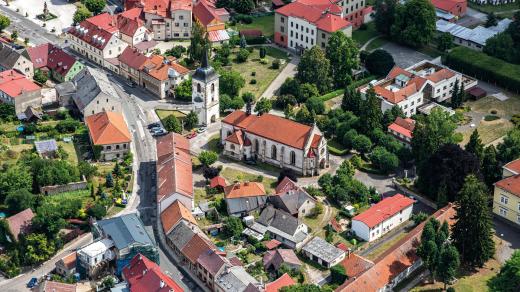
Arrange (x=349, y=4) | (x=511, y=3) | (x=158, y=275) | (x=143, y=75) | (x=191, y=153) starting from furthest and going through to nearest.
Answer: (x=511, y=3)
(x=349, y=4)
(x=143, y=75)
(x=191, y=153)
(x=158, y=275)

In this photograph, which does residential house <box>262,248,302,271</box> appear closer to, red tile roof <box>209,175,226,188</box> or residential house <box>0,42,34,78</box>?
red tile roof <box>209,175,226,188</box>

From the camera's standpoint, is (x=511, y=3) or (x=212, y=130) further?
(x=511, y=3)

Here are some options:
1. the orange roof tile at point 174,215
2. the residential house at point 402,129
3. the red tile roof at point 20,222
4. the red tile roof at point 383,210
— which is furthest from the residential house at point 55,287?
the residential house at point 402,129

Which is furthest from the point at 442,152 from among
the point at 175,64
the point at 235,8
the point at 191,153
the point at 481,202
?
the point at 235,8

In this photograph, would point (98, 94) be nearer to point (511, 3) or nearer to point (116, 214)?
point (116, 214)

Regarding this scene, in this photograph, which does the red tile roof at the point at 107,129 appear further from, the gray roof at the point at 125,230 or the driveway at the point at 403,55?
the driveway at the point at 403,55
